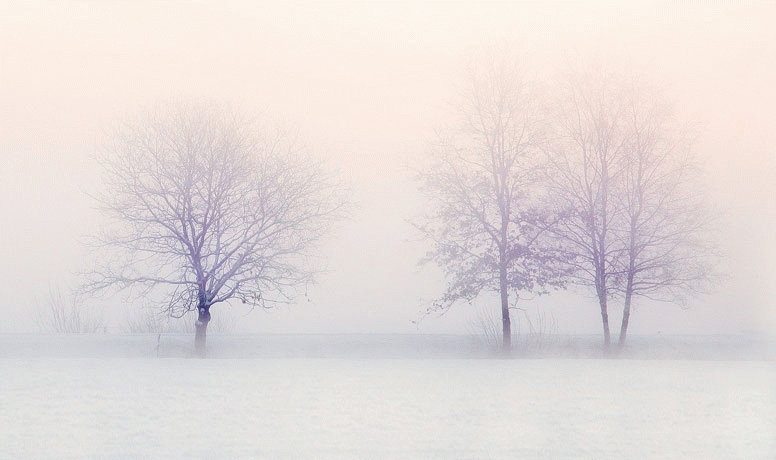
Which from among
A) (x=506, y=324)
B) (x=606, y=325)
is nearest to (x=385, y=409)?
(x=506, y=324)

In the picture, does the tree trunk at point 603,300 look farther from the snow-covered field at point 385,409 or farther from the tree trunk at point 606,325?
the snow-covered field at point 385,409

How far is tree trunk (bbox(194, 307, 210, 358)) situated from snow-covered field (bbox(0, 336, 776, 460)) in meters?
1.32

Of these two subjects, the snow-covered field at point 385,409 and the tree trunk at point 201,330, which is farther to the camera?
the tree trunk at point 201,330

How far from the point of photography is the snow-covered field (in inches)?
444

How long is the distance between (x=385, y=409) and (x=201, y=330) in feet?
38.3

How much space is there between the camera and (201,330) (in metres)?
25.0

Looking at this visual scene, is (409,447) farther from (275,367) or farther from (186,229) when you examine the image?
(186,229)

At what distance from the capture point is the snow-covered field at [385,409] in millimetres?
11273

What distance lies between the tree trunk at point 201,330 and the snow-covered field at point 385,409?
132cm

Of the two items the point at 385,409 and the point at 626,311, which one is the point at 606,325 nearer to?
the point at 626,311

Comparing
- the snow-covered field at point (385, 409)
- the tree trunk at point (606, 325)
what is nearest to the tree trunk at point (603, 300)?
the tree trunk at point (606, 325)

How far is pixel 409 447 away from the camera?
11.3m

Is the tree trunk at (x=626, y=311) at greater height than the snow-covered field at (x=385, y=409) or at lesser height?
greater

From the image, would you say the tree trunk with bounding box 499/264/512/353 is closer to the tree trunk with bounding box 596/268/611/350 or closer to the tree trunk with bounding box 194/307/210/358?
the tree trunk with bounding box 596/268/611/350
